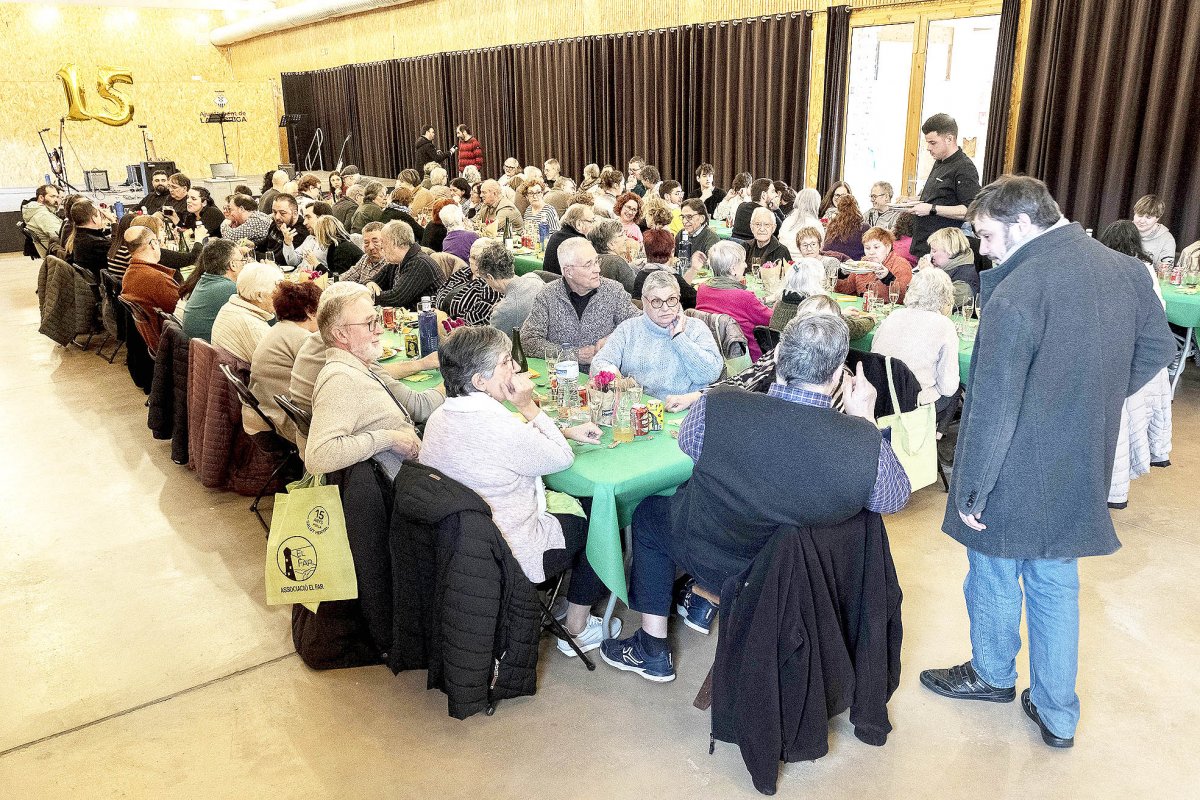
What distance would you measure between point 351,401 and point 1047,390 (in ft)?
7.12

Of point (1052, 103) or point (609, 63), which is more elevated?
point (609, 63)

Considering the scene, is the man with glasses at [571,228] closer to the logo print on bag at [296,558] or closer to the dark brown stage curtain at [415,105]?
the logo print on bag at [296,558]

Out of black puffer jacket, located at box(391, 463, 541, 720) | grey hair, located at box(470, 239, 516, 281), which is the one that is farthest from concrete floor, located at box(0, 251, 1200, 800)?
grey hair, located at box(470, 239, 516, 281)

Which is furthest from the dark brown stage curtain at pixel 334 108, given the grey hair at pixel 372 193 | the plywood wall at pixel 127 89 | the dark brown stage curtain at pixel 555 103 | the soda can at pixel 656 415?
the soda can at pixel 656 415

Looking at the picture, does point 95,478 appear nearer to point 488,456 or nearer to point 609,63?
point 488,456

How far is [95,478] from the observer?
16.9ft

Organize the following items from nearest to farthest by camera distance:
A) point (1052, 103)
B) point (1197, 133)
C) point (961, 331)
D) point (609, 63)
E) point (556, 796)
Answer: point (556, 796)
point (961, 331)
point (1197, 133)
point (1052, 103)
point (609, 63)

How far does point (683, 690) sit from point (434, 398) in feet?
5.09

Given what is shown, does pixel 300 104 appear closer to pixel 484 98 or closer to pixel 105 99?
pixel 105 99

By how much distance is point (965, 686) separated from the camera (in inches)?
117

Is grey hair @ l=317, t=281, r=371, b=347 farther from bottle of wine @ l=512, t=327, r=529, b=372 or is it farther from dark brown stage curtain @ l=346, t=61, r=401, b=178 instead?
dark brown stage curtain @ l=346, t=61, r=401, b=178

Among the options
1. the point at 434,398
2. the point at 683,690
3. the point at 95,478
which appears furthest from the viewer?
the point at 95,478

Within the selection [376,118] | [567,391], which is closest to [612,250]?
[567,391]

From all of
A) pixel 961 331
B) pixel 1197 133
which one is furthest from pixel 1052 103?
pixel 961 331
